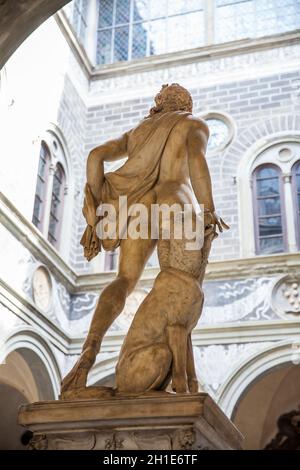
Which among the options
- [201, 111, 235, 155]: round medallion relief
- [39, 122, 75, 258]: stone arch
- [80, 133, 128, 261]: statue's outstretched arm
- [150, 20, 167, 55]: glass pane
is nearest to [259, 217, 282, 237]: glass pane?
[201, 111, 235, 155]: round medallion relief

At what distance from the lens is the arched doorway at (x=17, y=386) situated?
9508 millimetres

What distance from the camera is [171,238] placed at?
12.6 ft

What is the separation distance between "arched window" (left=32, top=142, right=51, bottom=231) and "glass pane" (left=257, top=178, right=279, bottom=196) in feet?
11.3

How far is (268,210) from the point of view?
1067cm

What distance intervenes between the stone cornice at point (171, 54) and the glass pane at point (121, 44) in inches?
19.9

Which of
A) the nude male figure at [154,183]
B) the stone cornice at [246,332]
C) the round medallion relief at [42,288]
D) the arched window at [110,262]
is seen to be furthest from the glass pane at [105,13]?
the nude male figure at [154,183]

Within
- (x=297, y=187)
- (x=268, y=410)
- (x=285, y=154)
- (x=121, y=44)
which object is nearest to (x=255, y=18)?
(x=121, y=44)

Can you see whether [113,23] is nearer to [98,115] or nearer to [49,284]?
[98,115]

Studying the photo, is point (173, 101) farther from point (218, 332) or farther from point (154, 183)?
point (218, 332)

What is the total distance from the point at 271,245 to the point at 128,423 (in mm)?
7522

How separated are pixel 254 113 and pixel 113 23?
4.22 metres

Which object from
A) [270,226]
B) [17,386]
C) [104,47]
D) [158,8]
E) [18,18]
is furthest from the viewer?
[158,8]

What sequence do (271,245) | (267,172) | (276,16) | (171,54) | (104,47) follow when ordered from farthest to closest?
(104,47) → (276,16) → (171,54) → (267,172) → (271,245)
